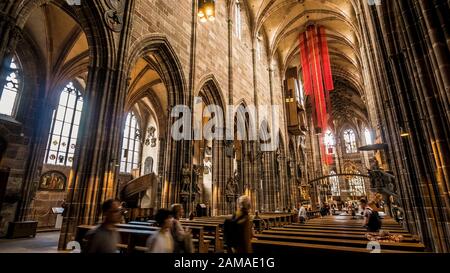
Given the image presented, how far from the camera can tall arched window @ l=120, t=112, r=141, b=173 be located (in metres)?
18.7

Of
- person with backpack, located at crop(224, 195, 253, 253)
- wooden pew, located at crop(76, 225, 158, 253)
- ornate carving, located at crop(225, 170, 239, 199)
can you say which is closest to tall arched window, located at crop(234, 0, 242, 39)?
ornate carving, located at crop(225, 170, 239, 199)

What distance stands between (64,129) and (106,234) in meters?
15.4

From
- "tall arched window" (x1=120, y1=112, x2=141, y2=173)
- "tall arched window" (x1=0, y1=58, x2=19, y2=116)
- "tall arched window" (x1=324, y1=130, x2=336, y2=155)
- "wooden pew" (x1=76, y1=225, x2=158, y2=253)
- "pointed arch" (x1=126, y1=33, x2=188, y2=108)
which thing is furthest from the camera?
"tall arched window" (x1=324, y1=130, x2=336, y2=155)

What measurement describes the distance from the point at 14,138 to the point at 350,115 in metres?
41.5

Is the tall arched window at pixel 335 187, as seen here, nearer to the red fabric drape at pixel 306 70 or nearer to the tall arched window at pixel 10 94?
the red fabric drape at pixel 306 70

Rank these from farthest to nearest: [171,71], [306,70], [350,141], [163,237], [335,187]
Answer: [350,141], [335,187], [306,70], [171,71], [163,237]

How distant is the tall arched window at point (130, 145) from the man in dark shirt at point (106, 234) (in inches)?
707

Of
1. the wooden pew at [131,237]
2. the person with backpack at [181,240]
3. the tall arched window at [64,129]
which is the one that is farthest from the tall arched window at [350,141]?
the person with backpack at [181,240]

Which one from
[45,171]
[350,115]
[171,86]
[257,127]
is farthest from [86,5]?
[350,115]

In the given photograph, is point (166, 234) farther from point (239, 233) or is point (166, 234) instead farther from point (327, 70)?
point (327, 70)

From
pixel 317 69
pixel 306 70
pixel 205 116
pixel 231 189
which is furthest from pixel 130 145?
pixel 317 69

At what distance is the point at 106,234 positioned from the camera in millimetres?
1998

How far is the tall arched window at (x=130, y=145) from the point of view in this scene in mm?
18672

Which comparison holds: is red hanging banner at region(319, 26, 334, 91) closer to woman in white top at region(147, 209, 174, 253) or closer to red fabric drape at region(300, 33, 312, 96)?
red fabric drape at region(300, 33, 312, 96)
